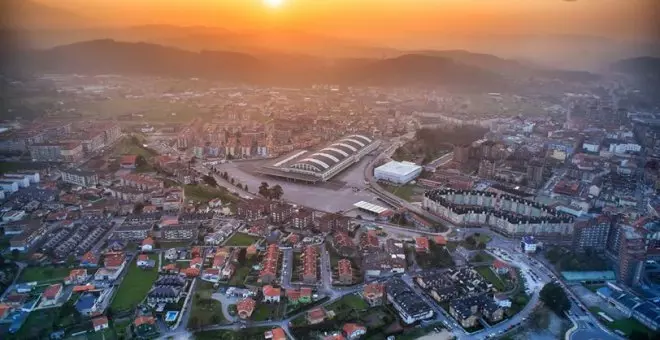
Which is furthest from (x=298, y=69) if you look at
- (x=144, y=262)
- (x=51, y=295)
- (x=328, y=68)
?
(x=51, y=295)

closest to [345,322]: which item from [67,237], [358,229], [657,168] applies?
[358,229]

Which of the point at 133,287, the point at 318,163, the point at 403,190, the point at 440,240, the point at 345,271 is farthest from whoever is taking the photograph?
the point at 318,163

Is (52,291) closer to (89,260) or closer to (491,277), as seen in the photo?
(89,260)

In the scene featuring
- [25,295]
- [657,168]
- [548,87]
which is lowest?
[25,295]

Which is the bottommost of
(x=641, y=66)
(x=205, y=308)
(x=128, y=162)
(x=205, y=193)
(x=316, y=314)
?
(x=205, y=308)

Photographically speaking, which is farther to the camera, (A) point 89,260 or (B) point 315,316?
(A) point 89,260

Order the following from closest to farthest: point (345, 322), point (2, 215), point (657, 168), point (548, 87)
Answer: point (345, 322) → point (2, 215) → point (657, 168) → point (548, 87)

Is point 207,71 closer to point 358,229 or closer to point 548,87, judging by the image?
point 548,87
